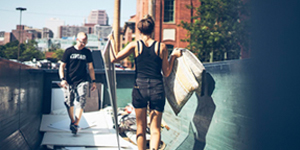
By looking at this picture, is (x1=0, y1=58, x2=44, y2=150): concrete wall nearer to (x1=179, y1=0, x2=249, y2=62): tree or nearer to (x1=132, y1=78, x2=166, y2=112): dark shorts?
(x1=132, y1=78, x2=166, y2=112): dark shorts

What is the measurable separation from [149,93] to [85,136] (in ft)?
8.19

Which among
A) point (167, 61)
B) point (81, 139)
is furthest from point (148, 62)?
point (81, 139)

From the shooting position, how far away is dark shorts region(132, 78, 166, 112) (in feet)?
11.6

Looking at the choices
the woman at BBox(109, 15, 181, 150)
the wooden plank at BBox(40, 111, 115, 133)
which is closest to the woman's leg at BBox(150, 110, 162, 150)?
the woman at BBox(109, 15, 181, 150)

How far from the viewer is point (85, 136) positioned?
5492 mm

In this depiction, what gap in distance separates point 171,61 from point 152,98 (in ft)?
2.01

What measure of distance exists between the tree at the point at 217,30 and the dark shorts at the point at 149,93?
16656 mm

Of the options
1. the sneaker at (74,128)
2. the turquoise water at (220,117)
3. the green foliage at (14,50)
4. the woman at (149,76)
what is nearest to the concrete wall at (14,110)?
the sneaker at (74,128)

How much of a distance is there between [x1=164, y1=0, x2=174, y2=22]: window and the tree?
899 cm

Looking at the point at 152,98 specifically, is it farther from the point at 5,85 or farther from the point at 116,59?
the point at 5,85

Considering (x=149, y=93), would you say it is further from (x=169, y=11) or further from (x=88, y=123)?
(x=169, y=11)

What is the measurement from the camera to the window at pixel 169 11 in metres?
30.9

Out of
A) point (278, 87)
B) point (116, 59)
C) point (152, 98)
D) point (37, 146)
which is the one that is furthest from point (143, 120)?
point (37, 146)

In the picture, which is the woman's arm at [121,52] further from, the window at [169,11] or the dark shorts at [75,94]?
the window at [169,11]
